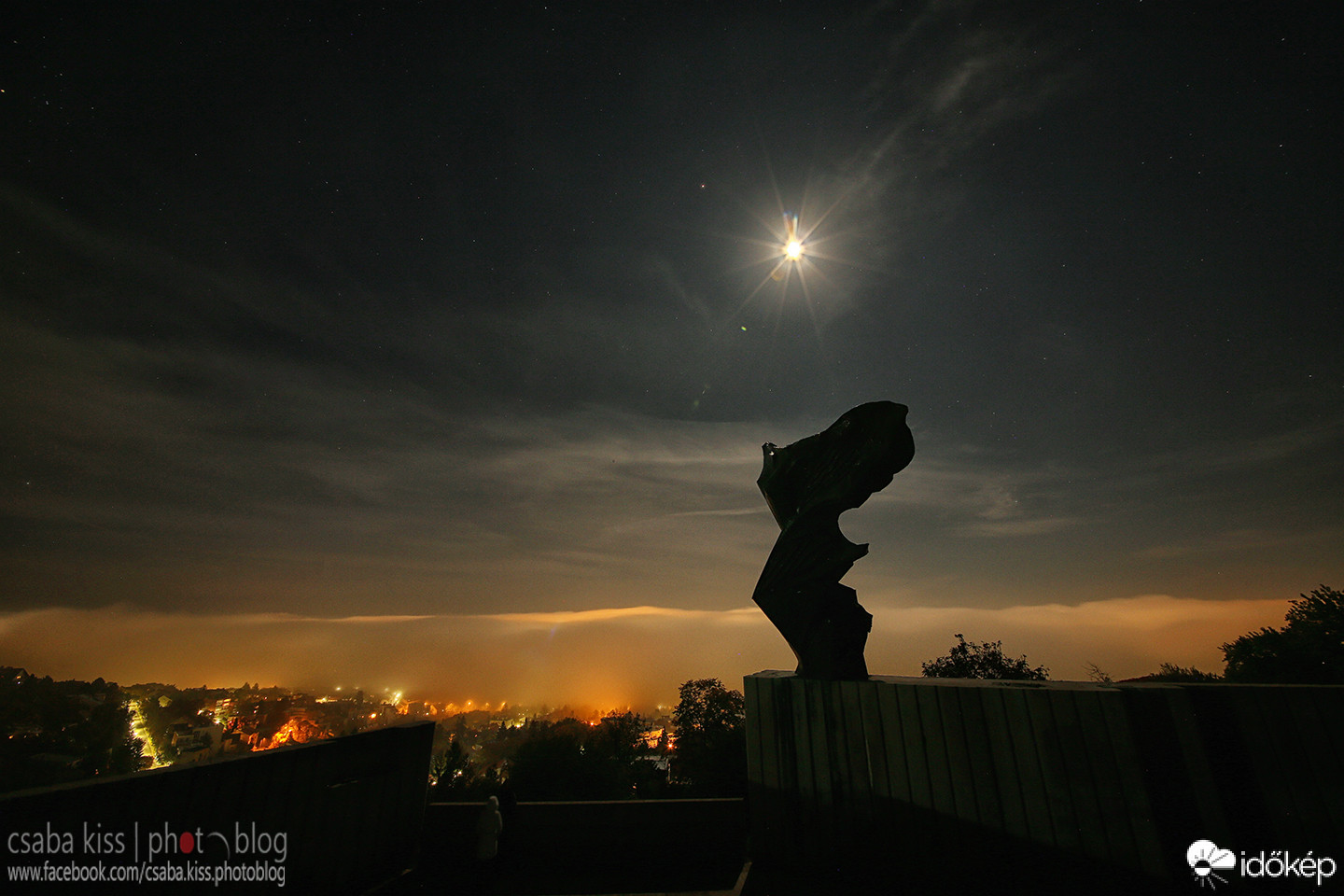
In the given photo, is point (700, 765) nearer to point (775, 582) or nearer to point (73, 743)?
point (775, 582)

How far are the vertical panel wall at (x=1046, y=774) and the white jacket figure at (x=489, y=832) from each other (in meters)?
3.51

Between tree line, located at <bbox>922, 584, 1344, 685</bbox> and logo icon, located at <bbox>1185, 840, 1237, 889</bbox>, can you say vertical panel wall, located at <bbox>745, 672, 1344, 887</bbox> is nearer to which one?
logo icon, located at <bbox>1185, 840, 1237, 889</bbox>

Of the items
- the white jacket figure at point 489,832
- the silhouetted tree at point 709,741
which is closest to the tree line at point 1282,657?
the silhouetted tree at point 709,741

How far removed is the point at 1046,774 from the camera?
193 inches

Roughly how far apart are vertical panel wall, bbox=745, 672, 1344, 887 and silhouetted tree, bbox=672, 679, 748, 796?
517 centimetres

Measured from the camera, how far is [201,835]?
12.4ft

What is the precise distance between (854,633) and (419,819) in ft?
21.5

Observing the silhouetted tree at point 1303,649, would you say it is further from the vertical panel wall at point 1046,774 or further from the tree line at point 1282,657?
the vertical panel wall at point 1046,774

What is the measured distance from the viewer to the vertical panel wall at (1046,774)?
425 cm

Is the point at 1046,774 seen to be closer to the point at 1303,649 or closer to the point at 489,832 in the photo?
the point at 489,832

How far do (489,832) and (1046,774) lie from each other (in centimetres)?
687

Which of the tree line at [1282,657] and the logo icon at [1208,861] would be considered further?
the tree line at [1282,657]

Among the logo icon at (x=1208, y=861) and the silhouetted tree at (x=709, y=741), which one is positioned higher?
the logo icon at (x=1208, y=861)

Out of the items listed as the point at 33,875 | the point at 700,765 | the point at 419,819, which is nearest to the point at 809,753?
the point at 419,819
